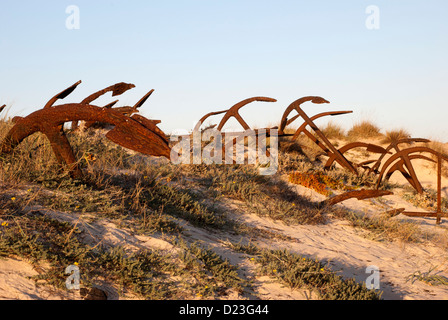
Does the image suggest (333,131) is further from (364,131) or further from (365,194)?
(365,194)

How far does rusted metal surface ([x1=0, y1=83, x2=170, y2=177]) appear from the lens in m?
2.79

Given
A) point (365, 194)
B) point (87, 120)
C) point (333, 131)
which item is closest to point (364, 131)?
point (333, 131)

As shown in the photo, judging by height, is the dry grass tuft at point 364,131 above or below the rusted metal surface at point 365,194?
above

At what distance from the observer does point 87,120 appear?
334 cm

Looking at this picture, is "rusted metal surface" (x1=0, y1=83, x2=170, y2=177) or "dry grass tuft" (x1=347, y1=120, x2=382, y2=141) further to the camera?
"dry grass tuft" (x1=347, y1=120, x2=382, y2=141)

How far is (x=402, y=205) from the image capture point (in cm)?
744

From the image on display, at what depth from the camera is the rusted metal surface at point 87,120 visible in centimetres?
279

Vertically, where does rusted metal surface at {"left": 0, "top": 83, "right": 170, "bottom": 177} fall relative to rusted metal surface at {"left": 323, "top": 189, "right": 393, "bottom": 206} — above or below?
above

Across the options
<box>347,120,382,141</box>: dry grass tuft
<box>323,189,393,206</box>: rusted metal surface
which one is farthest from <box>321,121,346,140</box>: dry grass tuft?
<box>323,189,393,206</box>: rusted metal surface

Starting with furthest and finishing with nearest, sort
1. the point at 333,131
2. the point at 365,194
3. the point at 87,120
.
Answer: the point at 333,131 < the point at 365,194 < the point at 87,120

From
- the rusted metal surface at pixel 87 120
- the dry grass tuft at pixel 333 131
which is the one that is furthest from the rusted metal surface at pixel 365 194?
the dry grass tuft at pixel 333 131

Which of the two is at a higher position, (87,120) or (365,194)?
(87,120)

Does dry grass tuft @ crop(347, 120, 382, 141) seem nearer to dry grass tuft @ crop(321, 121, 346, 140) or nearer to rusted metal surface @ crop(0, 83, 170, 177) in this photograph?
dry grass tuft @ crop(321, 121, 346, 140)

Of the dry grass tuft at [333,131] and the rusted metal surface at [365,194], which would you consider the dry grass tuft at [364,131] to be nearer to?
the dry grass tuft at [333,131]
